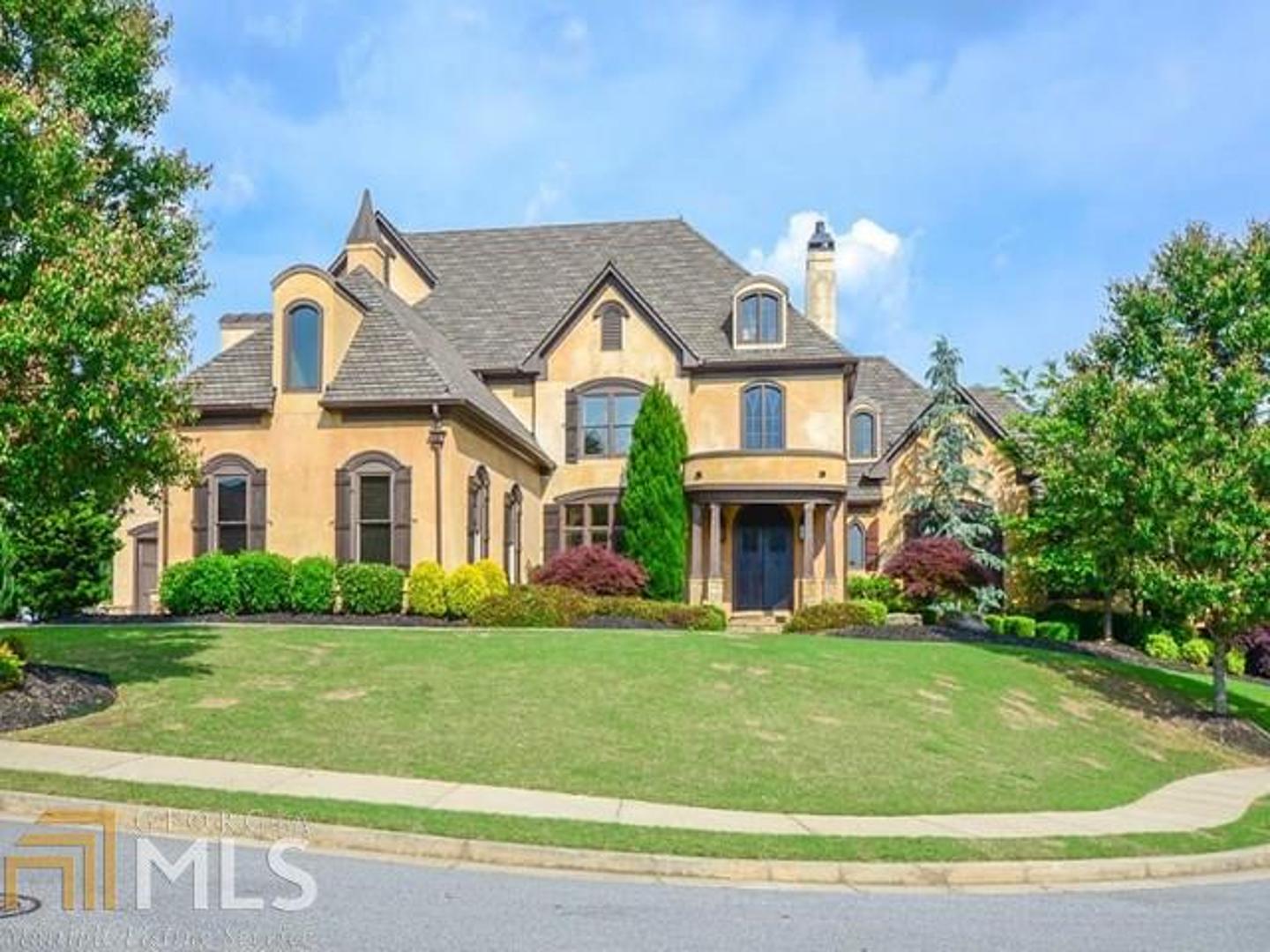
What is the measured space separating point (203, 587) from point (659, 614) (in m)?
9.61

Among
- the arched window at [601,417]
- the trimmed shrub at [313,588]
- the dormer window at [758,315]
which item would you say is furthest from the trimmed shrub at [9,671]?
the dormer window at [758,315]

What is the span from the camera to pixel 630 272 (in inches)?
1443

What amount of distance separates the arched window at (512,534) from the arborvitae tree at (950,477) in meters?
13.1

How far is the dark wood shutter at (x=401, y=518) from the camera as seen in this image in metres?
25.5

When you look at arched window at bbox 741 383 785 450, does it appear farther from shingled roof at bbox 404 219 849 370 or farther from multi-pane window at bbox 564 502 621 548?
multi-pane window at bbox 564 502 621 548

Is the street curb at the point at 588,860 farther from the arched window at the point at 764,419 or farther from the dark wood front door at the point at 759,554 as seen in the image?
the dark wood front door at the point at 759,554

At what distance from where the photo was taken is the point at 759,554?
3322 cm

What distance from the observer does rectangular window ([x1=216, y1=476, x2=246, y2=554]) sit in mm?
26281

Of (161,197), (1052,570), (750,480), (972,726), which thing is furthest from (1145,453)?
(161,197)

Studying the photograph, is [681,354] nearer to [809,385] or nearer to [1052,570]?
[809,385]

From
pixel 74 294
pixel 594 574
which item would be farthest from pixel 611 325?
pixel 74 294

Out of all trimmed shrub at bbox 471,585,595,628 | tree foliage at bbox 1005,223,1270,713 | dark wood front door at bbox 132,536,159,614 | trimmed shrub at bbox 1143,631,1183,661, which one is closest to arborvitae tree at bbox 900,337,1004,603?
trimmed shrub at bbox 1143,631,1183,661

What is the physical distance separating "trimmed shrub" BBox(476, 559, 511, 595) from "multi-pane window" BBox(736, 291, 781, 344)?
1091 centimetres

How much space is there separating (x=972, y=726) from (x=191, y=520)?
18023 mm
